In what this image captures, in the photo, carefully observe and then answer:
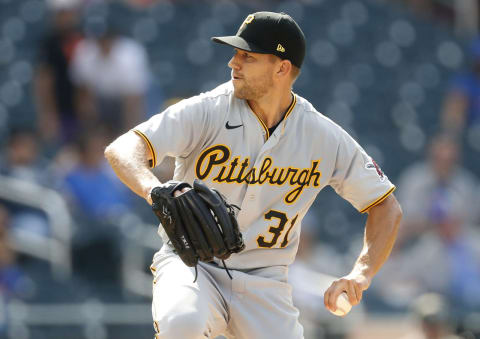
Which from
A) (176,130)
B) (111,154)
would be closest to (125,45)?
(176,130)

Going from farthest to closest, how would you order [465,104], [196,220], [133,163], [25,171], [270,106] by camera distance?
[465,104]
[25,171]
[270,106]
[133,163]
[196,220]

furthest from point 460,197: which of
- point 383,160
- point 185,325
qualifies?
point 185,325

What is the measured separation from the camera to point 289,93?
422 centimetres

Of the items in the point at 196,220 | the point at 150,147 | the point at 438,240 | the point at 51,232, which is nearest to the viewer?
the point at 196,220

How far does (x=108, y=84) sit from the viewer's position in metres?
9.00

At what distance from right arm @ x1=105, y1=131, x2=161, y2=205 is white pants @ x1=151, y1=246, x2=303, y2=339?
1.35 feet

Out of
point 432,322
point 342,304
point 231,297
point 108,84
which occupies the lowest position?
point 432,322

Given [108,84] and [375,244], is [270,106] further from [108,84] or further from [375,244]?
[108,84]

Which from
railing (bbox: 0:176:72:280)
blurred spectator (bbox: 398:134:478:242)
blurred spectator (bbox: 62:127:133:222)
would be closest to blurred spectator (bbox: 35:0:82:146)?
blurred spectator (bbox: 62:127:133:222)

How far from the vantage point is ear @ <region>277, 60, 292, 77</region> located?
13.5 ft

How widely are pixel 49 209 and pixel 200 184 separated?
4305mm

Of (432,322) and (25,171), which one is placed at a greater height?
(25,171)

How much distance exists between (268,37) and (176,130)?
1.88 feet

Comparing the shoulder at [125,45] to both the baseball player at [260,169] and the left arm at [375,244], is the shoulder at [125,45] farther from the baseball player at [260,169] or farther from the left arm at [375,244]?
the left arm at [375,244]
